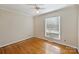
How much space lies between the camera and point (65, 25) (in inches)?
65.8

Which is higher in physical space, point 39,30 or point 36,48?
point 39,30

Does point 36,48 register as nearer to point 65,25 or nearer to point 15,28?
point 15,28

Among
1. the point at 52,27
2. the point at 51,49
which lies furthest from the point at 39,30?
the point at 51,49

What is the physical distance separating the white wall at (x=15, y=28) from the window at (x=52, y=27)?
28cm

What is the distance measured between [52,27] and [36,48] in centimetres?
44

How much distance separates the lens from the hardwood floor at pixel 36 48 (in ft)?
4.84

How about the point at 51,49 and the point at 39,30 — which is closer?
the point at 51,49

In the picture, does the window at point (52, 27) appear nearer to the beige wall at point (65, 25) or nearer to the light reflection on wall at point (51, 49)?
the beige wall at point (65, 25)

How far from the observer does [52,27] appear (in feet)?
5.29

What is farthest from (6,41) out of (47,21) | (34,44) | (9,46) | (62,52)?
(62,52)

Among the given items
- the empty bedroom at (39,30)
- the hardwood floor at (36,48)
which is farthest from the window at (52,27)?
the hardwood floor at (36,48)

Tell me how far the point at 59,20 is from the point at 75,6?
364 millimetres

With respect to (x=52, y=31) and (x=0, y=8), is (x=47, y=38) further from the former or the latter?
(x=0, y=8)

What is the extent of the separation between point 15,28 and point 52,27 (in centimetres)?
62
